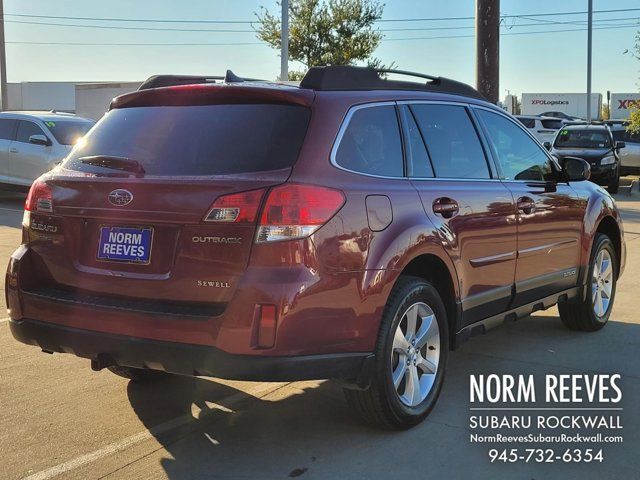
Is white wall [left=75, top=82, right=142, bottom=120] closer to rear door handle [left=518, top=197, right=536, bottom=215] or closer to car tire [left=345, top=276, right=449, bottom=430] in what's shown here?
rear door handle [left=518, top=197, right=536, bottom=215]

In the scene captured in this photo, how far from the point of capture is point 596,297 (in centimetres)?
616

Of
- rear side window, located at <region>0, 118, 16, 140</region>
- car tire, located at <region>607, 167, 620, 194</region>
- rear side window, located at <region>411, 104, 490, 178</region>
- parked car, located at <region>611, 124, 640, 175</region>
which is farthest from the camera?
parked car, located at <region>611, 124, 640, 175</region>

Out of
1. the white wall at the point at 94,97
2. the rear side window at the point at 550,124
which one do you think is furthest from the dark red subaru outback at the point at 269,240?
the white wall at the point at 94,97

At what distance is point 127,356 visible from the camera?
3.56m

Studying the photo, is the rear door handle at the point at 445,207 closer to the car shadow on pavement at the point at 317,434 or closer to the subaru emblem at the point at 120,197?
the car shadow on pavement at the point at 317,434

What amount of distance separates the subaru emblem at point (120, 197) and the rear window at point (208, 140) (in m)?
0.15

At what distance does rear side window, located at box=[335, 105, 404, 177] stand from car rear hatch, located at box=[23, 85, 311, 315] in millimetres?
271

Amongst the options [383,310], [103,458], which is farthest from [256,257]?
[103,458]

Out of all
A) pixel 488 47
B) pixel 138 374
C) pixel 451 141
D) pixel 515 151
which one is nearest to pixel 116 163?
pixel 138 374

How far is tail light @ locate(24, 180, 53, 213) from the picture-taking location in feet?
13.0

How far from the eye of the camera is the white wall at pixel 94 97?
3400 centimetres

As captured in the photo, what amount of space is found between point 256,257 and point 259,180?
0.35 meters

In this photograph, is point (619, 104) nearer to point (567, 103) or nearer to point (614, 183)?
point (567, 103)

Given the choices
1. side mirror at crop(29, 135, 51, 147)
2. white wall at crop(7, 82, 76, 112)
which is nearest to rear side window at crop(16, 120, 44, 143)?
side mirror at crop(29, 135, 51, 147)
